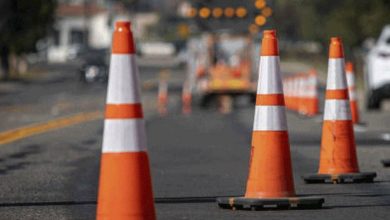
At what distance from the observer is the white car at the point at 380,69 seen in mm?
26719

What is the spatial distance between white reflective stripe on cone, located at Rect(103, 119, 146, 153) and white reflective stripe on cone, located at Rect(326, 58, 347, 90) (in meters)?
4.29

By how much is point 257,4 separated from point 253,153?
A: 28.2m

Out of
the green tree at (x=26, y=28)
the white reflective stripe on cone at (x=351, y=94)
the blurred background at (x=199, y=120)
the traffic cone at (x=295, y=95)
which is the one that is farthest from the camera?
the green tree at (x=26, y=28)

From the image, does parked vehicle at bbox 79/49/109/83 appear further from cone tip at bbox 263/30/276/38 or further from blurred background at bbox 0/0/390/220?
cone tip at bbox 263/30/276/38

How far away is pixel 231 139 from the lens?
17.9m

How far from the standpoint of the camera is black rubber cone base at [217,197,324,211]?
27.5 feet

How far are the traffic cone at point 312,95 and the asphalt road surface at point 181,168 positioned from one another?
1129 millimetres

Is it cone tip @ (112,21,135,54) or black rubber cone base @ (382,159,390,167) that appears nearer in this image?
cone tip @ (112,21,135,54)

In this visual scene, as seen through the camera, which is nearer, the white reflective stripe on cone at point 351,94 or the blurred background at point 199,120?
the blurred background at point 199,120

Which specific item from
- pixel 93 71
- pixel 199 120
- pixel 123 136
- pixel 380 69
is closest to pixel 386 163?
pixel 123 136

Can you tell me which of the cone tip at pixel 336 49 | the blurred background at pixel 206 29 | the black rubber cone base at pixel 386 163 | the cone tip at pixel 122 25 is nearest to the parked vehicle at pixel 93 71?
the blurred background at pixel 206 29

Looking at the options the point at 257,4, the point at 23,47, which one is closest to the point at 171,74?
the point at 23,47

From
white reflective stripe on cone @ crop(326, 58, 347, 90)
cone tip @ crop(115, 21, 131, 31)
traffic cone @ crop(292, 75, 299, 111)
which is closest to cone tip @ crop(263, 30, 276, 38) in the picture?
white reflective stripe on cone @ crop(326, 58, 347, 90)

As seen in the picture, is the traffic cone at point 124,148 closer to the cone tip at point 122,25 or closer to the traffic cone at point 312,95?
the cone tip at point 122,25
